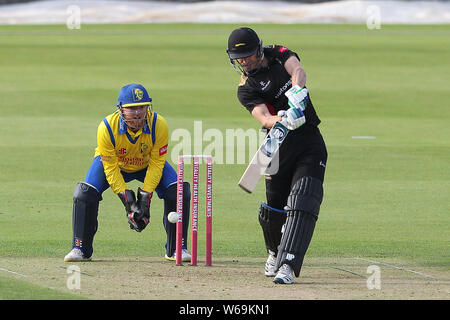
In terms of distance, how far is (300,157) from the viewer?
24.9 ft

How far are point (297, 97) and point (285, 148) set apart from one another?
0.46 m

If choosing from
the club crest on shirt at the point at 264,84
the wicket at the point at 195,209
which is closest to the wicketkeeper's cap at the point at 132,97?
the wicket at the point at 195,209

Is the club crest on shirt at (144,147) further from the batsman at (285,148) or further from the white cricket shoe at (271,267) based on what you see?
the white cricket shoe at (271,267)

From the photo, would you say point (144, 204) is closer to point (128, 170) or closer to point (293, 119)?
point (128, 170)

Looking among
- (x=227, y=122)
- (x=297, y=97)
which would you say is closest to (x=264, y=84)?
(x=297, y=97)

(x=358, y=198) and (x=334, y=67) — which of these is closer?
(x=358, y=198)

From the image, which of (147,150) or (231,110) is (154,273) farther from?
(231,110)

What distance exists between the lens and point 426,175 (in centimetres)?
1307

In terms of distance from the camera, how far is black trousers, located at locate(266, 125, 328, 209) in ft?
24.7

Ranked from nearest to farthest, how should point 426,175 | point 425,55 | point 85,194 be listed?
point 85,194
point 426,175
point 425,55
